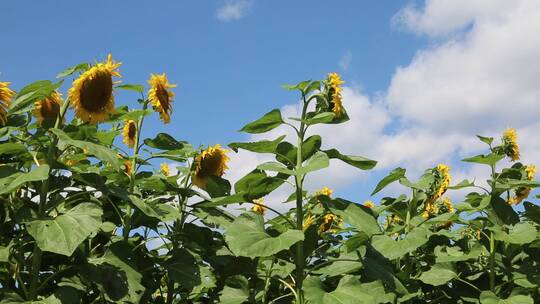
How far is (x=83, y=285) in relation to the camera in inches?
124

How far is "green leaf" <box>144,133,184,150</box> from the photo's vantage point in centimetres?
343

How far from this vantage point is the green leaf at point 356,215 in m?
2.71

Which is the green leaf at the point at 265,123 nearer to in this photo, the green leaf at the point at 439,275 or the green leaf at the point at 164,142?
the green leaf at the point at 164,142

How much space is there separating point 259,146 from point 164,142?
27.7 inches

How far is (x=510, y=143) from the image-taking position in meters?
5.00

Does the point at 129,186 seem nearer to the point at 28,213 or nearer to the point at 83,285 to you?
the point at 83,285

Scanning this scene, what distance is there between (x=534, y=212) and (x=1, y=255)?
3.23m

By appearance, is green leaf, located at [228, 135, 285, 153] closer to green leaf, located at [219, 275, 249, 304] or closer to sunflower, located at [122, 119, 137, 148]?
green leaf, located at [219, 275, 249, 304]

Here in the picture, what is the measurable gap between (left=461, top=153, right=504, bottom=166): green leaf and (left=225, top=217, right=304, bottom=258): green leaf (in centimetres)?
178

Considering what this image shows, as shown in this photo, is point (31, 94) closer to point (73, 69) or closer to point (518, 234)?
point (73, 69)

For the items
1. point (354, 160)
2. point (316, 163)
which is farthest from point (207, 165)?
point (316, 163)

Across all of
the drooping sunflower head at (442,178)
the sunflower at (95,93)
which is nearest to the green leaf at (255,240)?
the sunflower at (95,93)

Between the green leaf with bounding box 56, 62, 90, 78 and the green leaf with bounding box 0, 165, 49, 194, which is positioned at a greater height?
the green leaf with bounding box 56, 62, 90, 78

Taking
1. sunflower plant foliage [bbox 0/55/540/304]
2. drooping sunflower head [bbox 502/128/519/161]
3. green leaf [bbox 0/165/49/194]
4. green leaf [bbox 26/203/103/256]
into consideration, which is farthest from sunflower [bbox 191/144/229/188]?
drooping sunflower head [bbox 502/128/519/161]
